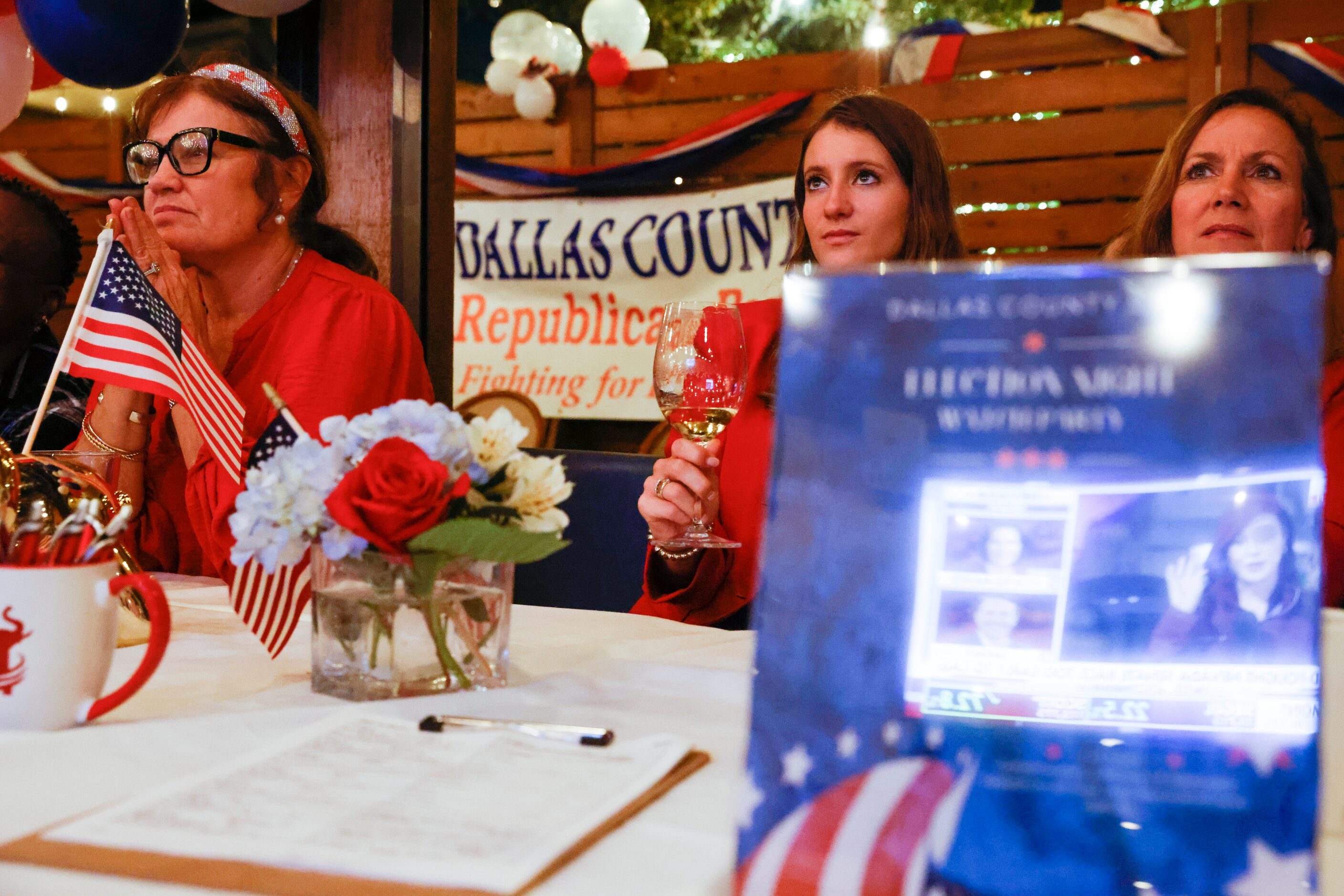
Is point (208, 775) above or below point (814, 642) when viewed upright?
→ below

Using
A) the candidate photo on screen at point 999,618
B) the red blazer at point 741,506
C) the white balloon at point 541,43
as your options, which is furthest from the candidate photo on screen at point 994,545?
Answer: the white balloon at point 541,43

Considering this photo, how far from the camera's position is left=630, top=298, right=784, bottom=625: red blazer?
1553 mm

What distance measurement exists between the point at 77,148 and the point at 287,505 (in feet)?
19.8

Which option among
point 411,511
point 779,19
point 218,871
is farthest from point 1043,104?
point 218,871

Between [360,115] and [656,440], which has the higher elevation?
[360,115]

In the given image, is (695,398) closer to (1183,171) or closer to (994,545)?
(994,545)

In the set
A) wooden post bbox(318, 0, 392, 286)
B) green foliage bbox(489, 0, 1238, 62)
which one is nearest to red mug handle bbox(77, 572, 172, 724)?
wooden post bbox(318, 0, 392, 286)

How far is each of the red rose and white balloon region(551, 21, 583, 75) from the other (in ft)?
15.2

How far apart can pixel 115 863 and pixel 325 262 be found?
5.63ft

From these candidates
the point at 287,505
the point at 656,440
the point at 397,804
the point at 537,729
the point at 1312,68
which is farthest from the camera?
the point at 656,440

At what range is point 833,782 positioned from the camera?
445 mm

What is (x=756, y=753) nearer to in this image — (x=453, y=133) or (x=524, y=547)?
(x=524, y=547)

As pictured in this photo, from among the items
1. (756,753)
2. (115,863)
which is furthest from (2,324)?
(756,753)

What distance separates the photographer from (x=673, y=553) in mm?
1284
